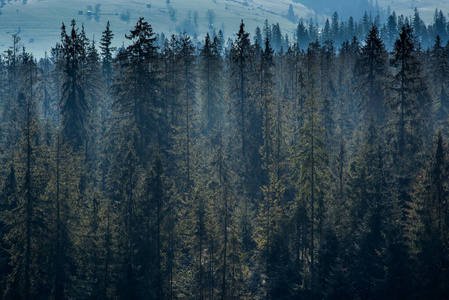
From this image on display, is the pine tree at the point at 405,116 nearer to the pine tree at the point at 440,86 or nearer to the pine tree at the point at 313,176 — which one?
the pine tree at the point at 313,176

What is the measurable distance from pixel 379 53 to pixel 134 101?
27726 mm

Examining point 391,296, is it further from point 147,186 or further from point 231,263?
point 147,186

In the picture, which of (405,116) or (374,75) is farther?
(374,75)

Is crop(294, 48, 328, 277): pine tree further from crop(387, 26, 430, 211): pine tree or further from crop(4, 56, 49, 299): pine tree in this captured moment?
crop(4, 56, 49, 299): pine tree

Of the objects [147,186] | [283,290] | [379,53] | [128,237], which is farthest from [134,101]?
[379,53]

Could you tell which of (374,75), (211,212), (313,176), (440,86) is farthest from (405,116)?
(440,86)

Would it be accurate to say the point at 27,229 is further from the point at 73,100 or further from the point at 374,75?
the point at 374,75

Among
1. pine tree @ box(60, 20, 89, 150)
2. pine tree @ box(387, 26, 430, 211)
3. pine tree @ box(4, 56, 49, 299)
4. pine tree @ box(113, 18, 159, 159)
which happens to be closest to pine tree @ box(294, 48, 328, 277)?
pine tree @ box(387, 26, 430, 211)

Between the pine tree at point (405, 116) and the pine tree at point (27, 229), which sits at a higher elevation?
the pine tree at point (405, 116)

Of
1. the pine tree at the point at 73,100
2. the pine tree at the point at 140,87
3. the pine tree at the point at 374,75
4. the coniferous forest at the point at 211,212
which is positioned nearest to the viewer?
the coniferous forest at the point at 211,212

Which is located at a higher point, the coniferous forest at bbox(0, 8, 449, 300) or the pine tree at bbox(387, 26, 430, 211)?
the pine tree at bbox(387, 26, 430, 211)

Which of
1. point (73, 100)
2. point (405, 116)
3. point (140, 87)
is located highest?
point (73, 100)

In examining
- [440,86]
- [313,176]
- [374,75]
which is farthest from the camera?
[440,86]

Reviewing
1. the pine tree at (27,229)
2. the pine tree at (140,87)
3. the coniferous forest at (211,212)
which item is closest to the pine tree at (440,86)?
the coniferous forest at (211,212)
